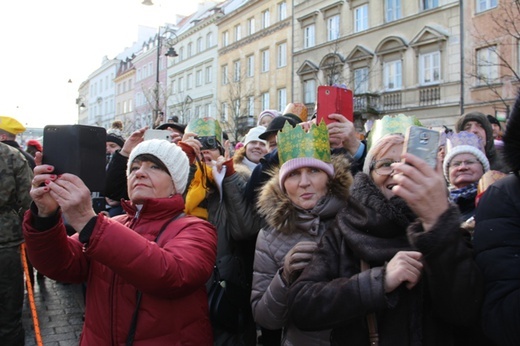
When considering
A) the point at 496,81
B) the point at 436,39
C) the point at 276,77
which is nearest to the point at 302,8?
the point at 276,77

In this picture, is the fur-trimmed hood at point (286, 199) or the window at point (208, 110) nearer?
the fur-trimmed hood at point (286, 199)

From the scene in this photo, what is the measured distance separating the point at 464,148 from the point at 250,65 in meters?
35.4

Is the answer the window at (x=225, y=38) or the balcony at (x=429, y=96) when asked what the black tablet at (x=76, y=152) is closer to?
the balcony at (x=429, y=96)

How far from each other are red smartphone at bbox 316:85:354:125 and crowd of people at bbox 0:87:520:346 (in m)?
0.07

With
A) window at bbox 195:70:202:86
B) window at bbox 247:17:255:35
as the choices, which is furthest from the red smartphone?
window at bbox 195:70:202:86

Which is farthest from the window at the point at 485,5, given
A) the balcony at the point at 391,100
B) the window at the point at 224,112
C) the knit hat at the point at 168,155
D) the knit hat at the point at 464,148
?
the window at the point at 224,112

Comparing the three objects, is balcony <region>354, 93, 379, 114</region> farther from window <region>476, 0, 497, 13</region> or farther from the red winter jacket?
the red winter jacket

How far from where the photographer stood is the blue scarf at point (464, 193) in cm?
290

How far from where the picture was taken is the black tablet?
191 cm

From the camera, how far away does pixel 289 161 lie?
277 cm

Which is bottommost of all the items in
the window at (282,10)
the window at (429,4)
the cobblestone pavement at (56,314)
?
the cobblestone pavement at (56,314)

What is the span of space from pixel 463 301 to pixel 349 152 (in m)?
1.99

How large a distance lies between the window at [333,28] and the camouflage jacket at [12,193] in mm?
26105

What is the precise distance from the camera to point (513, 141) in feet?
5.25
